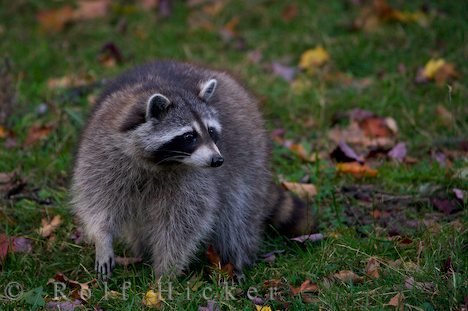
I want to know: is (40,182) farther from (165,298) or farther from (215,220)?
(165,298)

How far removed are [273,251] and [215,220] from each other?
411 millimetres

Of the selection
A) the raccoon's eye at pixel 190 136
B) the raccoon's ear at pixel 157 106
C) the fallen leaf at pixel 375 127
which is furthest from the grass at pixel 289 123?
the raccoon's ear at pixel 157 106

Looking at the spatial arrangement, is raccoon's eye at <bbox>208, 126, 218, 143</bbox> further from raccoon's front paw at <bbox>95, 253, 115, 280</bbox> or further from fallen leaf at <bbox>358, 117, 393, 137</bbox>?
fallen leaf at <bbox>358, 117, 393, 137</bbox>

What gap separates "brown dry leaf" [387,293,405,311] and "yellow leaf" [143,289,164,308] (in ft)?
3.59

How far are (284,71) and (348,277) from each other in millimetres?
3415

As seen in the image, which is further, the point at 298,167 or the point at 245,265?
the point at 298,167

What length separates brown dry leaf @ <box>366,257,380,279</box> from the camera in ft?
12.8

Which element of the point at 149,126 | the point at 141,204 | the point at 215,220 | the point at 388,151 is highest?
the point at 149,126

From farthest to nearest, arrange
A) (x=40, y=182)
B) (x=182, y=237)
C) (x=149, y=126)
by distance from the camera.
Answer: (x=40, y=182)
(x=182, y=237)
(x=149, y=126)

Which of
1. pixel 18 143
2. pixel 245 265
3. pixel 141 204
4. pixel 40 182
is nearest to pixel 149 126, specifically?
pixel 141 204

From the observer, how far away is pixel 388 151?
5.69 m

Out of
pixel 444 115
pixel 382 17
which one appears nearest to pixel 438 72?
pixel 444 115

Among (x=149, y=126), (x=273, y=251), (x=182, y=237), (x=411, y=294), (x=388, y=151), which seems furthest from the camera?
(x=388, y=151)

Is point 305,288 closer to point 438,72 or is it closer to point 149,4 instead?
point 438,72
